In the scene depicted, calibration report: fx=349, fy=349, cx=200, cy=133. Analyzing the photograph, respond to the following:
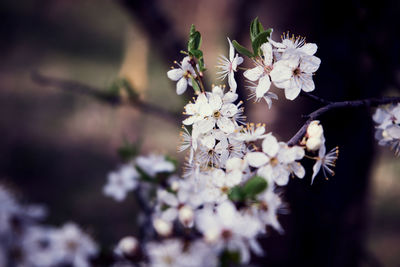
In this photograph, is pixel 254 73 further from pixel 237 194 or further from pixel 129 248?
pixel 129 248

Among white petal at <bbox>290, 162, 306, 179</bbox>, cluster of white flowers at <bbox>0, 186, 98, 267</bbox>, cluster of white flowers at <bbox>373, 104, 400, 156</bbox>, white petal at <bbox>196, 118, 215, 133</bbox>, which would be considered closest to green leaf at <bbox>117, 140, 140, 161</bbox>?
cluster of white flowers at <bbox>0, 186, 98, 267</bbox>

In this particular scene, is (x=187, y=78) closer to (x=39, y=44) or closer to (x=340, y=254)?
(x=340, y=254)

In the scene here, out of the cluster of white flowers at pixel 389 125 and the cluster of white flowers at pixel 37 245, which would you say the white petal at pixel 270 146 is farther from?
the cluster of white flowers at pixel 37 245

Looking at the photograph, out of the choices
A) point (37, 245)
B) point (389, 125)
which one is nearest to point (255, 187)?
point (389, 125)

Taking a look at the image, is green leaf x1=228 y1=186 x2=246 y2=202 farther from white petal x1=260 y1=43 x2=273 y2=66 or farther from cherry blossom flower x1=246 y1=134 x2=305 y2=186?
white petal x1=260 y1=43 x2=273 y2=66

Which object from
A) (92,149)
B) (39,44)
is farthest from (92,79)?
(92,149)

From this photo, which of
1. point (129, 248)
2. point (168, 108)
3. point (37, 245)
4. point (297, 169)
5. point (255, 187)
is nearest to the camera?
point (255, 187)

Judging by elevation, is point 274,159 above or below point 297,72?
below
